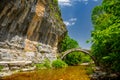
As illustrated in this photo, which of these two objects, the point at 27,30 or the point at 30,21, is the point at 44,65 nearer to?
the point at 27,30

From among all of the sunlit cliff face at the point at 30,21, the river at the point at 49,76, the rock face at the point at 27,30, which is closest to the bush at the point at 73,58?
the sunlit cliff face at the point at 30,21

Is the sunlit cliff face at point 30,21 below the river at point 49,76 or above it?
above

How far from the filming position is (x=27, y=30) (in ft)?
138

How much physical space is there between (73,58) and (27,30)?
23.1m

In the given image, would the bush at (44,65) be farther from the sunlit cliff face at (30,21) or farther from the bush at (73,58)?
the bush at (73,58)

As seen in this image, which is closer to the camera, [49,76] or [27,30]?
[49,76]

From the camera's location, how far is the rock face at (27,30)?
3647 cm

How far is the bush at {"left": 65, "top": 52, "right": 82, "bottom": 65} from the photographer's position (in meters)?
60.8

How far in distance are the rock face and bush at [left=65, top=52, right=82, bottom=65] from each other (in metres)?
7.47

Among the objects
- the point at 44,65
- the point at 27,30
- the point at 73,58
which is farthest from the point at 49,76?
the point at 73,58

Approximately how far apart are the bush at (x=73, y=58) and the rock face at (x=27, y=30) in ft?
24.5

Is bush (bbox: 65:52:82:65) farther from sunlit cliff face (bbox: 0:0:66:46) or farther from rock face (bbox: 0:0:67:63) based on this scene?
rock face (bbox: 0:0:67:63)

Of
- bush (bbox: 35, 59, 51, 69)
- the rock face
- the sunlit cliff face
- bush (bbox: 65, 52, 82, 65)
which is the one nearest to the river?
the rock face

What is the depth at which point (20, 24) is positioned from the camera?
130 ft
